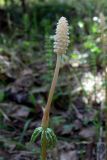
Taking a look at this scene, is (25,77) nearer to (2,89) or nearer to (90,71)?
(2,89)

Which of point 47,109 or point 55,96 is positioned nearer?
point 47,109

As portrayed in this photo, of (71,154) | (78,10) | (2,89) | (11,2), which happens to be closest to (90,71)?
(2,89)

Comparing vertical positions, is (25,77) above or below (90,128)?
above

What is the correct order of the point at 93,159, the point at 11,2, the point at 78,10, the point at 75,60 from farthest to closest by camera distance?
1. the point at 11,2
2. the point at 78,10
3. the point at 75,60
4. the point at 93,159

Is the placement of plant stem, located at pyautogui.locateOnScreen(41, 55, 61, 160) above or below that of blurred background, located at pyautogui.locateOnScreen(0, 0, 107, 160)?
below

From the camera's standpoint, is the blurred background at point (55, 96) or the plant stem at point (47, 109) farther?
the blurred background at point (55, 96)

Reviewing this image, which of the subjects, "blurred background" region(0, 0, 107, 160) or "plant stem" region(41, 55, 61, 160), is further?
"blurred background" region(0, 0, 107, 160)

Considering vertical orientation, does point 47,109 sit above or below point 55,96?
below

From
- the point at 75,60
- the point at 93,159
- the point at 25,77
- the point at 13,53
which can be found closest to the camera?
the point at 93,159
